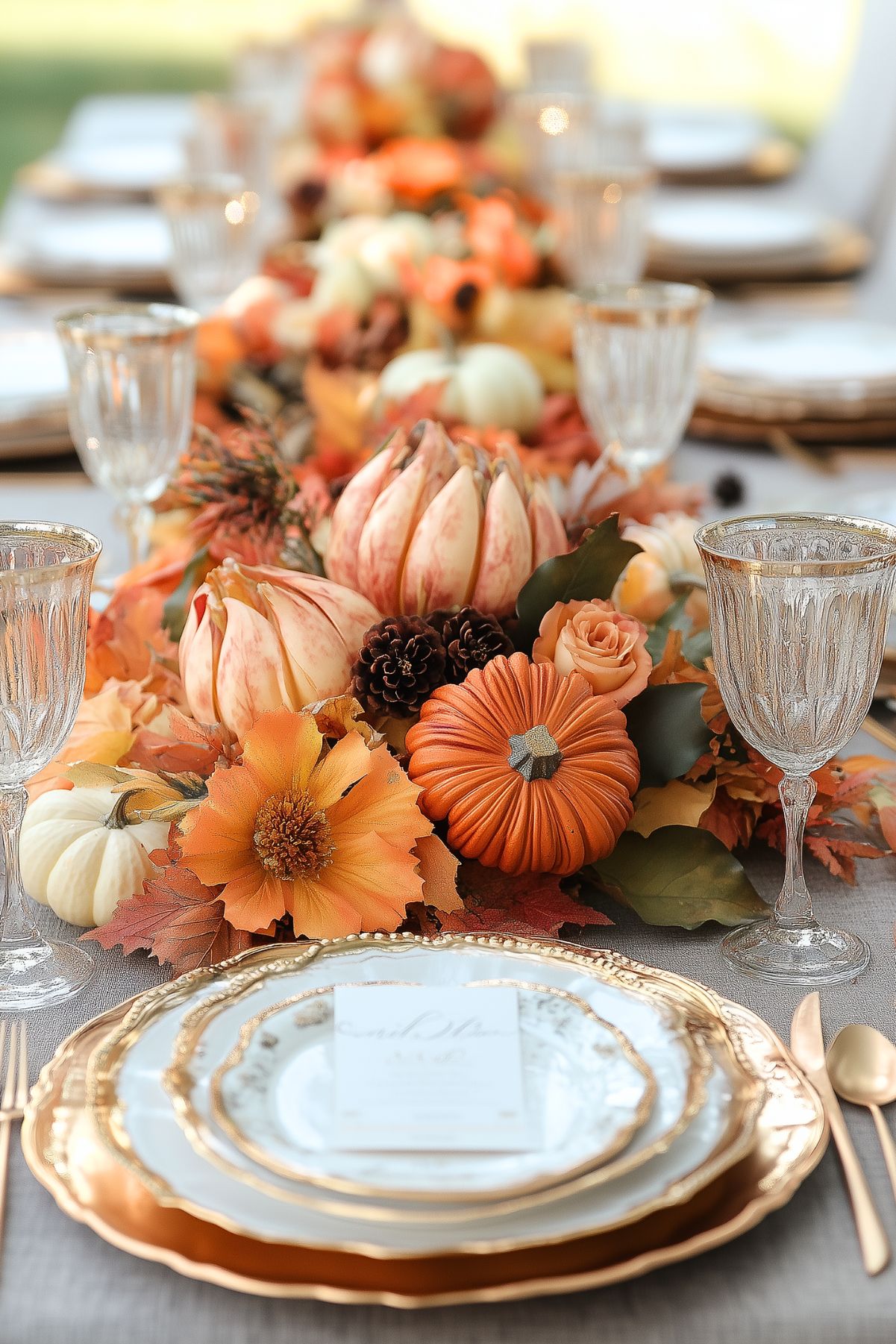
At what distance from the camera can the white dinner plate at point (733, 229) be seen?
2.42 m

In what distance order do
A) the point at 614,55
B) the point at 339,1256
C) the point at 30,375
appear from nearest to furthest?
the point at 339,1256 < the point at 30,375 < the point at 614,55

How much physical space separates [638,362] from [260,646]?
62 cm

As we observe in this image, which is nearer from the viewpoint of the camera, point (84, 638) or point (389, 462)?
point (84, 638)

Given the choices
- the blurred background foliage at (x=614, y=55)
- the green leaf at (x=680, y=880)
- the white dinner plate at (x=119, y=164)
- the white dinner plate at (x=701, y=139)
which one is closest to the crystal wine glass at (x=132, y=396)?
the green leaf at (x=680, y=880)

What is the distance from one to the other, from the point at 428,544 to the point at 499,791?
0.16m

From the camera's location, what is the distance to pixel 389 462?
860mm

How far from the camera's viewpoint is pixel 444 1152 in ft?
1.77

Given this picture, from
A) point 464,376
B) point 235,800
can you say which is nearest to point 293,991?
point 235,800

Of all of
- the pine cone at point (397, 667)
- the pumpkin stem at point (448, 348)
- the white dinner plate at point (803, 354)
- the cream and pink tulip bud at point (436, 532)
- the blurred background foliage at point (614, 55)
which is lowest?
the blurred background foliage at point (614, 55)

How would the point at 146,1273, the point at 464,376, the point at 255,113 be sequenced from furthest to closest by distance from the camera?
1. the point at 255,113
2. the point at 464,376
3. the point at 146,1273

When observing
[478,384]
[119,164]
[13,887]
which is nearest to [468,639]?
[13,887]

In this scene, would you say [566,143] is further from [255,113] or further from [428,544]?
[428,544]

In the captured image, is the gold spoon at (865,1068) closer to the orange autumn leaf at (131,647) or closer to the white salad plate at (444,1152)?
the white salad plate at (444,1152)

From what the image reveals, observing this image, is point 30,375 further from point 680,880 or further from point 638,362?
point 680,880
